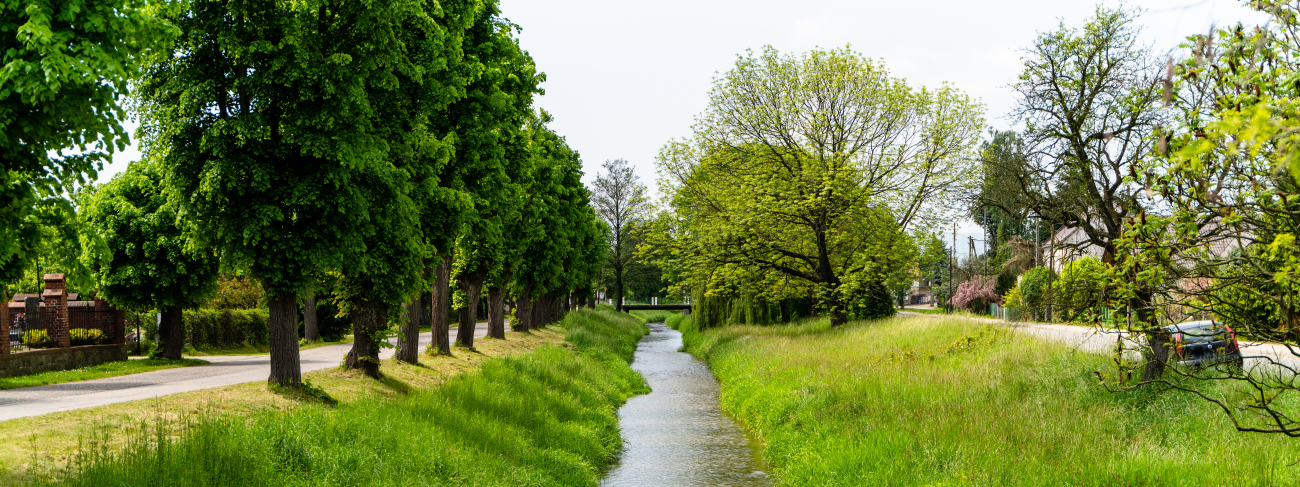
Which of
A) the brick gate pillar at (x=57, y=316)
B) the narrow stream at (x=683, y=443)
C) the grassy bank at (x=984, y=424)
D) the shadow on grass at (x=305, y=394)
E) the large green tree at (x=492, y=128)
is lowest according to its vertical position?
the narrow stream at (x=683, y=443)

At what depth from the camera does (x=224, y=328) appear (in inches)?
1179

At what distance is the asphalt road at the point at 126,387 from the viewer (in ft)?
40.5

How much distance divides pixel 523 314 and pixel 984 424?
28798mm

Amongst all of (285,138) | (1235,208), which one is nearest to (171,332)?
(285,138)

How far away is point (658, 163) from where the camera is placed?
33469mm

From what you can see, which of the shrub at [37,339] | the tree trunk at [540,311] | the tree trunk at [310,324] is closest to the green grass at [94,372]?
the shrub at [37,339]

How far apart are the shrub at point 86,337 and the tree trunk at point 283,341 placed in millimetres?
12598

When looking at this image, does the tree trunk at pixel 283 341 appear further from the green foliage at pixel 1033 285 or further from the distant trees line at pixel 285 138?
the green foliage at pixel 1033 285

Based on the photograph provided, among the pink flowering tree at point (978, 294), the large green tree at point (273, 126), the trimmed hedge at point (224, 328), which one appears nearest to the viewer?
the large green tree at point (273, 126)

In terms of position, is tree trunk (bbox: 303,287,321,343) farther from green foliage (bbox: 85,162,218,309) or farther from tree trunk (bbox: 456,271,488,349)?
tree trunk (bbox: 456,271,488,349)

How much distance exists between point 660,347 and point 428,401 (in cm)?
3008

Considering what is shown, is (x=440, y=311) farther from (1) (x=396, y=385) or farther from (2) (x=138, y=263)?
(2) (x=138, y=263)

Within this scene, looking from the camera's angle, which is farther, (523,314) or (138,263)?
(523,314)

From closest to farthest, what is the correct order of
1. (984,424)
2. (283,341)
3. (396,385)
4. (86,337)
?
(984,424) < (283,341) < (396,385) < (86,337)
